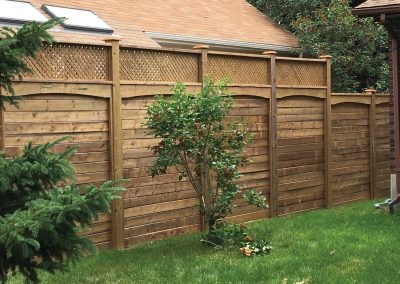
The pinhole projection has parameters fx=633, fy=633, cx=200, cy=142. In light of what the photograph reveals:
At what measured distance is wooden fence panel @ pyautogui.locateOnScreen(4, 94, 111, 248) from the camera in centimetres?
618

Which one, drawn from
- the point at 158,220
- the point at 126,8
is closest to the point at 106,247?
the point at 158,220

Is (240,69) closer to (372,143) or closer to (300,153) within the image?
(300,153)

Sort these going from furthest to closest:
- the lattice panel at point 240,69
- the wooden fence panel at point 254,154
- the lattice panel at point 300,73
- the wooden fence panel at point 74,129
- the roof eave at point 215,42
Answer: the roof eave at point 215,42 < the lattice panel at point 300,73 < the wooden fence panel at point 254,154 < the lattice panel at point 240,69 < the wooden fence panel at point 74,129

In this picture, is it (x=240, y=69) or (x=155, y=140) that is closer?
(x=155, y=140)

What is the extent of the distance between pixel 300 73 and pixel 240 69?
1.52 m

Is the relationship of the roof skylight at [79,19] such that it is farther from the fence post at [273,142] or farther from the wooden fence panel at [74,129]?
the wooden fence panel at [74,129]

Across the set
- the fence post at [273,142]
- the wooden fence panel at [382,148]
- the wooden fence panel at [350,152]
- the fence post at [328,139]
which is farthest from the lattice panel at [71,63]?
the wooden fence panel at [382,148]

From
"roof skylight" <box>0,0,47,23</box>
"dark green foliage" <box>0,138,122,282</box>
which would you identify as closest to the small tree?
"dark green foliage" <box>0,138,122,282</box>

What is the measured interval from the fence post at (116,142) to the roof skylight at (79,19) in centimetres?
414

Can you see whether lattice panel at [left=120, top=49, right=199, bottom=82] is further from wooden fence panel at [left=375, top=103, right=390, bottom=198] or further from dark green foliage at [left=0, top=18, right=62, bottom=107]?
wooden fence panel at [left=375, top=103, right=390, bottom=198]

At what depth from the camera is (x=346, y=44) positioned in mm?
15352

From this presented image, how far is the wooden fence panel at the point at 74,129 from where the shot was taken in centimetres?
618

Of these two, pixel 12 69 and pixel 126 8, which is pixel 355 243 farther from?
pixel 126 8

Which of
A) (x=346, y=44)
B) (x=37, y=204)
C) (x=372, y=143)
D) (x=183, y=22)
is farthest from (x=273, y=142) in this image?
(x=346, y=44)
